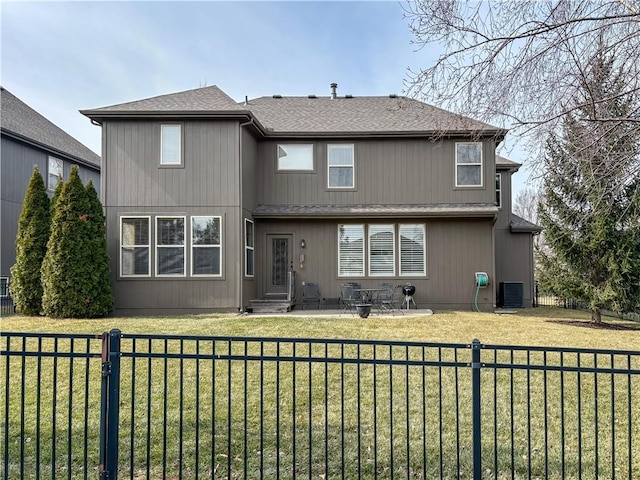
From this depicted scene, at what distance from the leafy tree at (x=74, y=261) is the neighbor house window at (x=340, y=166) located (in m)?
6.86

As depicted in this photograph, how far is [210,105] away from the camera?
530 inches

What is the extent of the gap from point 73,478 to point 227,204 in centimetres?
986

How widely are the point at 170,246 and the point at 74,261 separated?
7.90 ft

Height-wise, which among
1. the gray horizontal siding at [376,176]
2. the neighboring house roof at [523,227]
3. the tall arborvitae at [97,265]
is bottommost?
the tall arborvitae at [97,265]

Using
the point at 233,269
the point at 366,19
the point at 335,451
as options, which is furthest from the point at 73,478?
the point at 233,269

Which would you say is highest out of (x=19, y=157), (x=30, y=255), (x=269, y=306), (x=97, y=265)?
(x=19, y=157)

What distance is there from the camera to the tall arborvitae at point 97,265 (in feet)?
39.5

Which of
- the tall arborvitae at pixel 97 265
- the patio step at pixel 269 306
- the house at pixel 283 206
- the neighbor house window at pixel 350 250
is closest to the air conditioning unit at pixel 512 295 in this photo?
the house at pixel 283 206

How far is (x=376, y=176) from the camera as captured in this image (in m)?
15.1

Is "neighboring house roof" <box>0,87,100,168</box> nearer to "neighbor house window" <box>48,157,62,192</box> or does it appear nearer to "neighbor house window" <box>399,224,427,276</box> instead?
"neighbor house window" <box>48,157,62,192</box>

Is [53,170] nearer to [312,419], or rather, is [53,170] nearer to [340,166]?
[340,166]

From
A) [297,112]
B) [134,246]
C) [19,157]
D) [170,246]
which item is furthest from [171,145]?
[19,157]

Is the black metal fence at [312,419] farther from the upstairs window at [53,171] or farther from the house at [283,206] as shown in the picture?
the upstairs window at [53,171]

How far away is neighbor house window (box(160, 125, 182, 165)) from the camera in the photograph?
44.3ft
